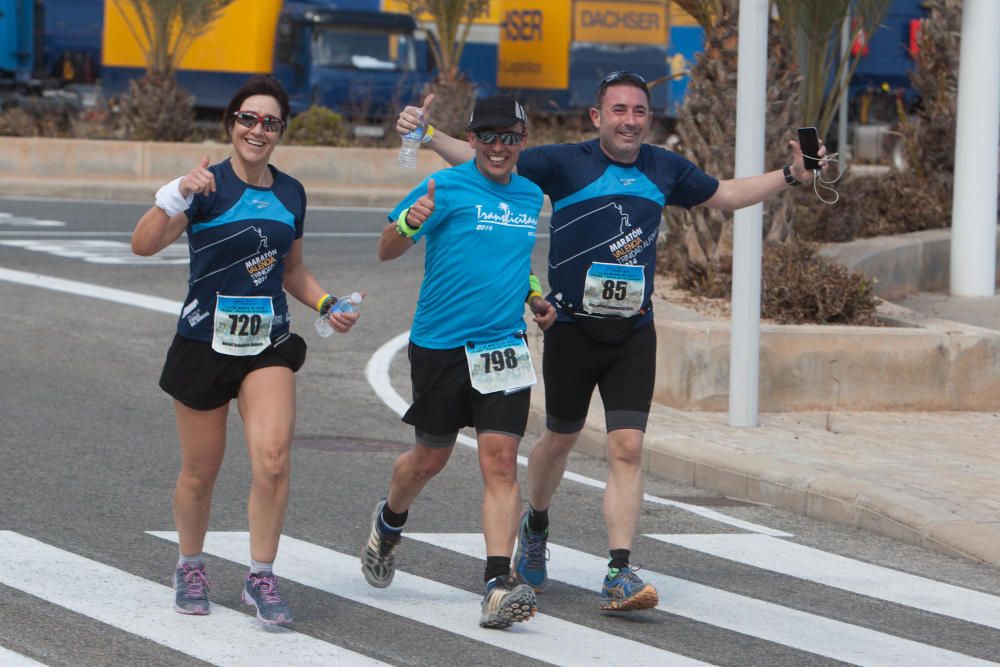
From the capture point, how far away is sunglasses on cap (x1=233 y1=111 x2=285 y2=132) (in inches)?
245

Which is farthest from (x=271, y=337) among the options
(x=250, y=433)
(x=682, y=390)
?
(x=682, y=390)

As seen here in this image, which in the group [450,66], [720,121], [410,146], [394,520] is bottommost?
[394,520]

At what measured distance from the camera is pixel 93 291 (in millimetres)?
15422

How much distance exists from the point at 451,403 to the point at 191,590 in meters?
1.20

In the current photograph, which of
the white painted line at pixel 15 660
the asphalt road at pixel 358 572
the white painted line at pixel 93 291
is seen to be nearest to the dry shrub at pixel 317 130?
the white painted line at pixel 93 291

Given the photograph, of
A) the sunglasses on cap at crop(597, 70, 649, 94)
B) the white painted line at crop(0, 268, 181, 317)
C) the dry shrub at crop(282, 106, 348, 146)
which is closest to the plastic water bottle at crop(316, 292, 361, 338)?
the sunglasses on cap at crop(597, 70, 649, 94)

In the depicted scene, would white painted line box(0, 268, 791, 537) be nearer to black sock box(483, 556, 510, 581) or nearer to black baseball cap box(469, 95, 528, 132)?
black sock box(483, 556, 510, 581)

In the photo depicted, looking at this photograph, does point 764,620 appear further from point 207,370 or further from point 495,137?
point 207,370

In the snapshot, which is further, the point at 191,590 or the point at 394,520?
the point at 394,520

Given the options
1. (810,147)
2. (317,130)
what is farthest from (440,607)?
(317,130)

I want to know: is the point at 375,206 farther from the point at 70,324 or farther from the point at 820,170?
the point at 820,170

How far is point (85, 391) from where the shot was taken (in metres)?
11.2

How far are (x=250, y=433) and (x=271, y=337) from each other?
0.37 metres

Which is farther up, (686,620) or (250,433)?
(250,433)
